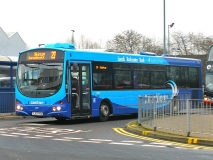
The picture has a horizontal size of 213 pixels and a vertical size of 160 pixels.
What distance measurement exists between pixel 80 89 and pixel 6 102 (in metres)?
Answer: 6.95

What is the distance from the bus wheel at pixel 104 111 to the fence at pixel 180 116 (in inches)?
164

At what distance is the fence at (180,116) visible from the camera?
13.7 metres

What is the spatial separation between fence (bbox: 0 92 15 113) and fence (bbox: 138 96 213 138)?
1038cm

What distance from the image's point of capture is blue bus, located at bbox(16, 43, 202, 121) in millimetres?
18516

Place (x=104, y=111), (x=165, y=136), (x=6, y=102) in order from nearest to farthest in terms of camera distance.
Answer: (x=165, y=136)
(x=104, y=111)
(x=6, y=102)

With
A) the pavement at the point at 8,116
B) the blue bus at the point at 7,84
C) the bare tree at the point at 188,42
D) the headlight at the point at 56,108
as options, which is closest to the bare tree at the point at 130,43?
the bare tree at the point at 188,42

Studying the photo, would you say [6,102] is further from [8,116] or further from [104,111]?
[104,111]

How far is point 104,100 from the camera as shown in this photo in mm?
20672

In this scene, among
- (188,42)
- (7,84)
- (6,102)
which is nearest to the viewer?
(6,102)

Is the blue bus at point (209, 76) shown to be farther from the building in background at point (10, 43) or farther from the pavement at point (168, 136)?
the building in background at point (10, 43)

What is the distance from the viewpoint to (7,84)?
2525 cm

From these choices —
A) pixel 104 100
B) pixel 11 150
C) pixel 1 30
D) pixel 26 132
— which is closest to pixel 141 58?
pixel 104 100

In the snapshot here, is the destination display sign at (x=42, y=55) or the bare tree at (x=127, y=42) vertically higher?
the bare tree at (x=127, y=42)

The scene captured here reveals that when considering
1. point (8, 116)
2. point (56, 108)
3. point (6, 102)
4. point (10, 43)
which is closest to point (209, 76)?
point (6, 102)
